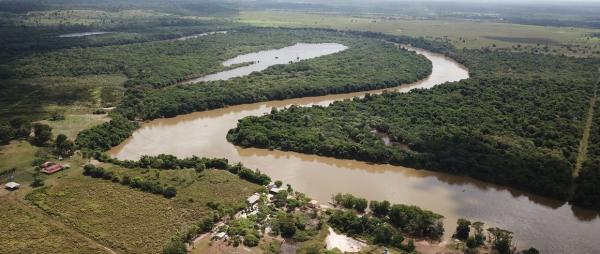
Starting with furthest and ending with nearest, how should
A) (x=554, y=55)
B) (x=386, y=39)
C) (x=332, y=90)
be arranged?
(x=386, y=39), (x=554, y=55), (x=332, y=90)

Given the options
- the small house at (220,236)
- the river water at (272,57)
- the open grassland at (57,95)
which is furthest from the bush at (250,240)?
the river water at (272,57)

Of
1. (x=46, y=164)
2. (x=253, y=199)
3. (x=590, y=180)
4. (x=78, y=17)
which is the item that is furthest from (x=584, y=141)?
(x=78, y=17)

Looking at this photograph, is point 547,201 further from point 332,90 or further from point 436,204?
point 332,90

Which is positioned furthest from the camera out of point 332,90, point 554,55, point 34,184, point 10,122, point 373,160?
point 554,55

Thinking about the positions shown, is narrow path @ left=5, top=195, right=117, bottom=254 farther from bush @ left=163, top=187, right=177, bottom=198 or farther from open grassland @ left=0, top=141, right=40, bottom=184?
bush @ left=163, top=187, right=177, bottom=198

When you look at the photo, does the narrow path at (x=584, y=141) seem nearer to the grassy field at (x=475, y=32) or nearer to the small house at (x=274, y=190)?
the small house at (x=274, y=190)

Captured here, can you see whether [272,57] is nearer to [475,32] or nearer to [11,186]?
[11,186]

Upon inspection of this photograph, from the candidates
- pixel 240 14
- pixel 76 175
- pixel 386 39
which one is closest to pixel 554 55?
pixel 386 39

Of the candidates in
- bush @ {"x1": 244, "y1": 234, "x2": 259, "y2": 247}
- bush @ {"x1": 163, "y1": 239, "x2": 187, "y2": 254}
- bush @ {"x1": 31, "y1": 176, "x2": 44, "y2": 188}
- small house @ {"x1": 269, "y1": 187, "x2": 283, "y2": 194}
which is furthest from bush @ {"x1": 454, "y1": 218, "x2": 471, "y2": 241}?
bush @ {"x1": 31, "y1": 176, "x2": 44, "y2": 188}
